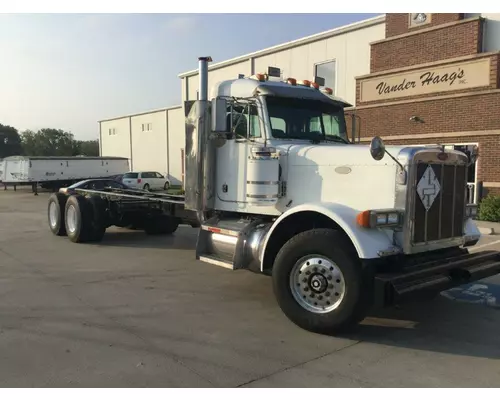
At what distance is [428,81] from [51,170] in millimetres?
25459

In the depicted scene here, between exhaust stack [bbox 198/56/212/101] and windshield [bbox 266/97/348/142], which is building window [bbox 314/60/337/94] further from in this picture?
exhaust stack [bbox 198/56/212/101]

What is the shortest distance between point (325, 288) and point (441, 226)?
1.55 m

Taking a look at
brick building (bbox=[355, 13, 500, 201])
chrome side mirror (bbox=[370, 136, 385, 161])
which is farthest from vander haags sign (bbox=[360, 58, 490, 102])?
chrome side mirror (bbox=[370, 136, 385, 161])

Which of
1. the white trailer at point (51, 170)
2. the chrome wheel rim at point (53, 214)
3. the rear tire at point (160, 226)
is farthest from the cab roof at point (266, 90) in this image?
the white trailer at point (51, 170)

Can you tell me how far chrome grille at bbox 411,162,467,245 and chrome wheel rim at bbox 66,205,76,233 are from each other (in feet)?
25.9

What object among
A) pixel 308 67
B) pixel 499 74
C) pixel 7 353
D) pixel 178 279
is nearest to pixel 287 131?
pixel 178 279

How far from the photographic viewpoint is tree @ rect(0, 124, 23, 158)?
8075 cm

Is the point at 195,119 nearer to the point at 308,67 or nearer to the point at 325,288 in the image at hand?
the point at 325,288

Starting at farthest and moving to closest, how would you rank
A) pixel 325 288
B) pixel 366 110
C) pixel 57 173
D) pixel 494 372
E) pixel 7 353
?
pixel 57 173, pixel 366 110, pixel 325 288, pixel 7 353, pixel 494 372

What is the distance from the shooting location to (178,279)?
7230mm

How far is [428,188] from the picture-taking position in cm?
502

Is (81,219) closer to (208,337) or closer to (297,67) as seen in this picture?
(208,337)

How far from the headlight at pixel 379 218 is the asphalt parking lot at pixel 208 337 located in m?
1.16

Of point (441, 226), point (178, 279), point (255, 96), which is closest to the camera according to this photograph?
point (441, 226)
